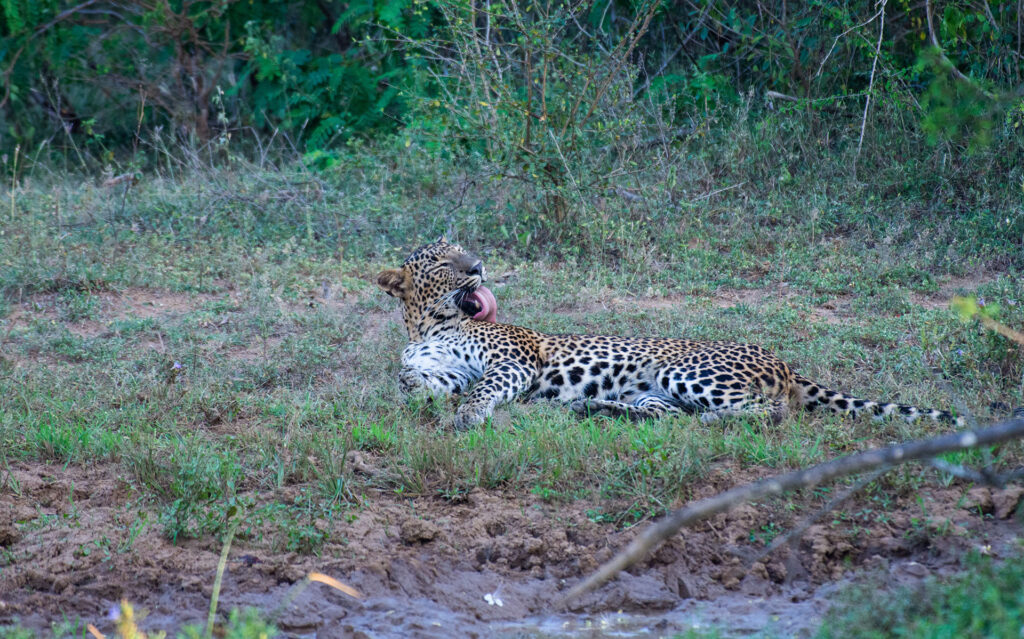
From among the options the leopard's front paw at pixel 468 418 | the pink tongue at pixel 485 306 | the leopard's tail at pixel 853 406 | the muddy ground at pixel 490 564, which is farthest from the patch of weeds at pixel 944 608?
the pink tongue at pixel 485 306

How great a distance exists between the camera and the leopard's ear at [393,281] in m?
8.46

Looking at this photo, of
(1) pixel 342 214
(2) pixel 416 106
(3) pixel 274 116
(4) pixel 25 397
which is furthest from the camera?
(3) pixel 274 116

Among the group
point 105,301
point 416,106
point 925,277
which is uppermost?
point 416,106

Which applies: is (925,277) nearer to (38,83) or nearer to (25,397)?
(25,397)

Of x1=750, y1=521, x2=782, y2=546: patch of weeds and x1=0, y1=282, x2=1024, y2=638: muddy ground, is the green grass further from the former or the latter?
x1=0, y1=282, x2=1024, y2=638: muddy ground

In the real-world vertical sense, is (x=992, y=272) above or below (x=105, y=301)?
above

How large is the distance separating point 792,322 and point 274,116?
8.62 metres

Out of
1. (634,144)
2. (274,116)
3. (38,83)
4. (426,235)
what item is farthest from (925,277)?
(38,83)

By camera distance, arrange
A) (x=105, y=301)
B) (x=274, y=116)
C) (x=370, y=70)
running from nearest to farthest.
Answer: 1. (x=105, y=301)
2. (x=370, y=70)
3. (x=274, y=116)

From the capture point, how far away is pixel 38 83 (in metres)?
14.7

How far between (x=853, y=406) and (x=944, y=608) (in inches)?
110

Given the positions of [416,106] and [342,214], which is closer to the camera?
[416,106]

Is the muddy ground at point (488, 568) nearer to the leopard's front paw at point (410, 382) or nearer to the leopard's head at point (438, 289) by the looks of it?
the leopard's front paw at point (410, 382)

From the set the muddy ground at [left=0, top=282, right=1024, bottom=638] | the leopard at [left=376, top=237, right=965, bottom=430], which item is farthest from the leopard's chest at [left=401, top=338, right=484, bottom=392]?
the muddy ground at [left=0, top=282, right=1024, bottom=638]
